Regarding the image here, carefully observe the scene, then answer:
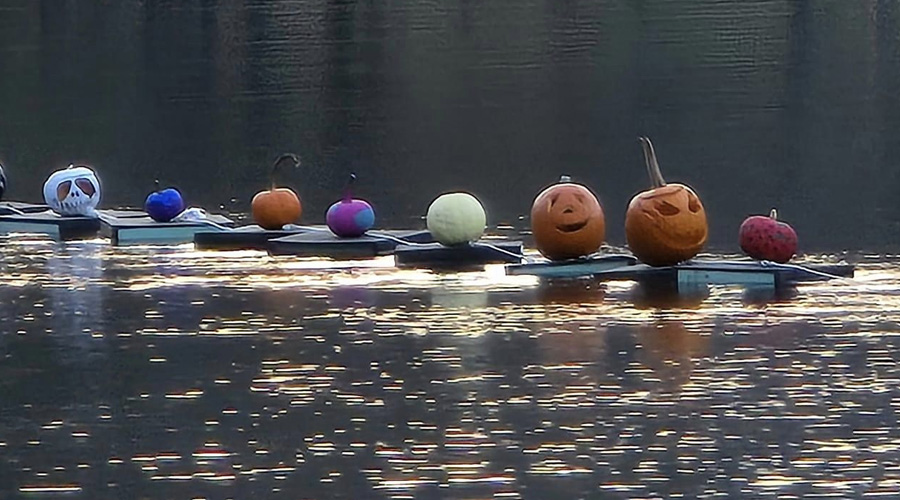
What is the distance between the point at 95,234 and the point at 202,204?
250 centimetres

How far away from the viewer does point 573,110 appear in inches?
1059

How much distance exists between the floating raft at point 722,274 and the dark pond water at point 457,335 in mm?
149

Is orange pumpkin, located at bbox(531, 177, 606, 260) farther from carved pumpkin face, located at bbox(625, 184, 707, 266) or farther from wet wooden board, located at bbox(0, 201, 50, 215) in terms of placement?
wet wooden board, located at bbox(0, 201, 50, 215)

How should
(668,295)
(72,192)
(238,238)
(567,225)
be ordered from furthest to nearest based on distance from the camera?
1. (72,192)
2. (238,238)
3. (567,225)
4. (668,295)

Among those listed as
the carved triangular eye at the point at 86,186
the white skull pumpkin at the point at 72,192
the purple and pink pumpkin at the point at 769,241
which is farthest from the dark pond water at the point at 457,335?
the carved triangular eye at the point at 86,186

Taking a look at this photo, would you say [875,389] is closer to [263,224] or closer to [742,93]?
[263,224]

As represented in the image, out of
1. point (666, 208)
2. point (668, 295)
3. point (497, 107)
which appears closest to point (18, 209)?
point (666, 208)

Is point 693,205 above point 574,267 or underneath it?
above

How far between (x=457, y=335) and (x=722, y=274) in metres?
2.26

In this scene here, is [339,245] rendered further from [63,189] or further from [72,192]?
[63,189]

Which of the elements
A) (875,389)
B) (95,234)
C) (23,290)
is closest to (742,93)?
(95,234)

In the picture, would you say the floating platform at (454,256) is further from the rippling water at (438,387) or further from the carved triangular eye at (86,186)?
the carved triangular eye at (86,186)

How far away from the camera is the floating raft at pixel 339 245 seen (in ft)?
46.2

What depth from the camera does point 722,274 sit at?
12.4m
